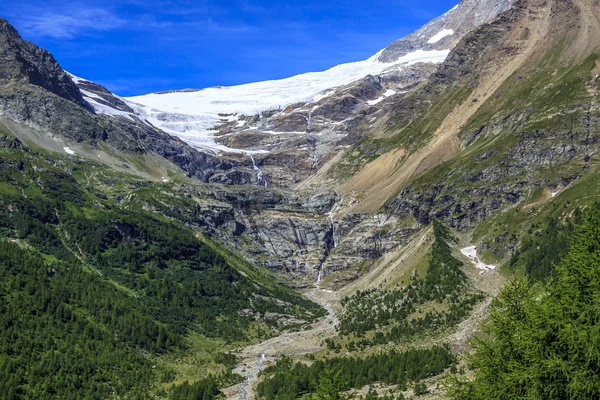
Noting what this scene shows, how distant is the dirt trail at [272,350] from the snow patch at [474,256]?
38799 mm

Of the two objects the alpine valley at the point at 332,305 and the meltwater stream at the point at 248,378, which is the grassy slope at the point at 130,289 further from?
the meltwater stream at the point at 248,378

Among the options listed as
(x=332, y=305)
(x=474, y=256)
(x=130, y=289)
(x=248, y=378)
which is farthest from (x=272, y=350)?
(x=474, y=256)

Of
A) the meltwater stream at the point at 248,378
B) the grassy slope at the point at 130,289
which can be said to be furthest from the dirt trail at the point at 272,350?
the grassy slope at the point at 130,289

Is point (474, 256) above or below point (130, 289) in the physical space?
above

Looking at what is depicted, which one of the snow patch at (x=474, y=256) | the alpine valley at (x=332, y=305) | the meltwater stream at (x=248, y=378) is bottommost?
the meltwater stream at (x=248, y=378)

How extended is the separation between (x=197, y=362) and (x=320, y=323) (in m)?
44.7

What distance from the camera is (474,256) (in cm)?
16325

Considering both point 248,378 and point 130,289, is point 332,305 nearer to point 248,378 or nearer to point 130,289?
point 130,289

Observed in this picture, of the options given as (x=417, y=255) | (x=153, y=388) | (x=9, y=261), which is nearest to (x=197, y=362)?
(x=153, y=388)

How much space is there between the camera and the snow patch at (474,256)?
15338cm

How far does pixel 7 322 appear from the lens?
111 metres

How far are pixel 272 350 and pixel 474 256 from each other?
59547mm

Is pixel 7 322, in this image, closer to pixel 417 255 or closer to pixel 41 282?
pixel 41 282

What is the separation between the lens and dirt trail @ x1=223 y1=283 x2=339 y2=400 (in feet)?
371
